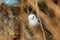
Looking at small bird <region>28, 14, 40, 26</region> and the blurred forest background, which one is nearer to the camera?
the blurred forest background

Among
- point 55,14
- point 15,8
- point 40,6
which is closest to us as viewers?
point 55,14

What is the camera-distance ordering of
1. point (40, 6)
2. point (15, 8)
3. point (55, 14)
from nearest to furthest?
point (55, 14)
point (40, 6)
point (15, 8)

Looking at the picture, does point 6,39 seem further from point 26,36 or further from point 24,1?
point 24,1

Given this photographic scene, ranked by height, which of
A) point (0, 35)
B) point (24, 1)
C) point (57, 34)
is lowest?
point (0, 35)

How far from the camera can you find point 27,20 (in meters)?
0.68

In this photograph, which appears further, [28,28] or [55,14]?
[28,28]

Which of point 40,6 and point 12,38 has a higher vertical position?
point 40,6

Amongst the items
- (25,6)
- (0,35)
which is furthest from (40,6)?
(0,35)

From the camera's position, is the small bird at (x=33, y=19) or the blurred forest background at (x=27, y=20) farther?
the small bird at (x=33, y=19)

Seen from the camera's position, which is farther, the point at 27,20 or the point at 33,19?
the point at 33,19

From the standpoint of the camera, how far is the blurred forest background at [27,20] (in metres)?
0.57

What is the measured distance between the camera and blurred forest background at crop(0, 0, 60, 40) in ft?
1.86

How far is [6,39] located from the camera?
0.75 meters

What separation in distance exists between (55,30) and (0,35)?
0.38 meters
